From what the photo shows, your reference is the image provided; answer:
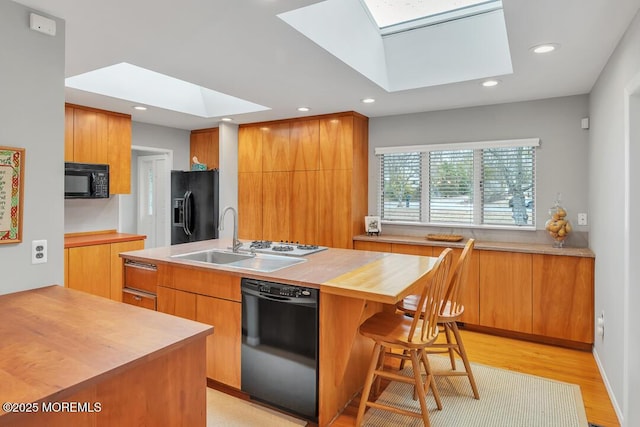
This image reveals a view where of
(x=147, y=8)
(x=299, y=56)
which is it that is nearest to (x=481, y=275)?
(x=299, y=56)

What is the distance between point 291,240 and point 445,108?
8.00ft

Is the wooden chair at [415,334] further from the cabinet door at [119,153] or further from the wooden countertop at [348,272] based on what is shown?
the cabinet door at [119,153]

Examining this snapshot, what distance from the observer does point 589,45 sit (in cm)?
243

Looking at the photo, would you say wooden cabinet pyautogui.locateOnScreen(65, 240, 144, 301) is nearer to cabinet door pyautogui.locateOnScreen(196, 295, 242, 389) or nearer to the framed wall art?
cabinet door pyautogui.locateOnScreen(196, 295, 242, 389)

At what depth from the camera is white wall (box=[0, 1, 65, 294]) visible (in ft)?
5.91

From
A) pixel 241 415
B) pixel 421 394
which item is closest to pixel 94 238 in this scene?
pixel 241 415

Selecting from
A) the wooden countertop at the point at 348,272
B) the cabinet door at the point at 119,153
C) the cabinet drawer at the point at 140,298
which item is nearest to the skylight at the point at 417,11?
the wooden countertop at the point at 348,272

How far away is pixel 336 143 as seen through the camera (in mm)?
4559

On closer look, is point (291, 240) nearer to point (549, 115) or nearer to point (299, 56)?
point (299, 56)

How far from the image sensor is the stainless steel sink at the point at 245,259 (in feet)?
8.44

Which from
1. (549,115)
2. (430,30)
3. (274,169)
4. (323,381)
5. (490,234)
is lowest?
(323,381)

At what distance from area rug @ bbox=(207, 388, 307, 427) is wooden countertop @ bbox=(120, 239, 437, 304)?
0.85 metres

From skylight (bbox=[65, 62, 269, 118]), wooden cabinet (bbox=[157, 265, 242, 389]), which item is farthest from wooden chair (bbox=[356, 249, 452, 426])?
skylight (bbox=[65, 62, 269, 118])

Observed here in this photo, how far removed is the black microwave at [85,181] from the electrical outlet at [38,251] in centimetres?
229
